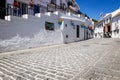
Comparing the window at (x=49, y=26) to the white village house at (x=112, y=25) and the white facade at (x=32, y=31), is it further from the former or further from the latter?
the white village house at (x=112, y=25)

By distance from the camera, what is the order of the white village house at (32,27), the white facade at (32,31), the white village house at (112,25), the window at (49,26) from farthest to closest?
the white village house at (112,25)
the window at (49,26)
the white village house at (32,27)
the white facade at (32,31)

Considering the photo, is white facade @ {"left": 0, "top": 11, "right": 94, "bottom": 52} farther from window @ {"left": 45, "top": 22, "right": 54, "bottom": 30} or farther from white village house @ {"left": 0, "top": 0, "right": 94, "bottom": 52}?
window @ {"left": 45, "top": 22, "right": 54, "bottom": 30}

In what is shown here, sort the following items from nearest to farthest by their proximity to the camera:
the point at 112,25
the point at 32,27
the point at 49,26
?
the point at 32,27
the point at 49,26
the point at 112,25

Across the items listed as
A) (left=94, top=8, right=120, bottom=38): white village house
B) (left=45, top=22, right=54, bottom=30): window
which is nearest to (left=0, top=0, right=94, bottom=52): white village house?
(left=45, top=22, right=54, bottom=30): window

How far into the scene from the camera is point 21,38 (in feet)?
37.3

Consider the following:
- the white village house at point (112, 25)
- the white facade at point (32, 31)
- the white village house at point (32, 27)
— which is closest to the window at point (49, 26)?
the white village house at point (32, 27)

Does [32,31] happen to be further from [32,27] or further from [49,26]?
[49,26]

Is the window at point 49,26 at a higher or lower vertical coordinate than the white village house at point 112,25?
lower

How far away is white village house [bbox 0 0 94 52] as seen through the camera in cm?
1027

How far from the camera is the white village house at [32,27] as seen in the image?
1027 cm

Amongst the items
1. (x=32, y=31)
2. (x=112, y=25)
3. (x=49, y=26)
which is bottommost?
(x=32, y=31)

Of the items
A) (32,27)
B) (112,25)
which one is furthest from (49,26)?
(112,25)

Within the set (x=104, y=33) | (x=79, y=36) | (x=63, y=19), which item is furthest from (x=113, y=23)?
(x=63, y=19)

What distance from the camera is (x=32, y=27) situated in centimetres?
1265
